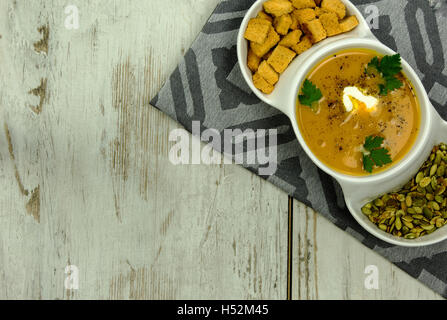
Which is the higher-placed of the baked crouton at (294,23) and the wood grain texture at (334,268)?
the baked crouton at (294,23)

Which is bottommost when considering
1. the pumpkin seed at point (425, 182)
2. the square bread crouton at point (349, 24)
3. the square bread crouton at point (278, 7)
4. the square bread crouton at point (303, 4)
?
the pumpkin seed at point (425, 182)

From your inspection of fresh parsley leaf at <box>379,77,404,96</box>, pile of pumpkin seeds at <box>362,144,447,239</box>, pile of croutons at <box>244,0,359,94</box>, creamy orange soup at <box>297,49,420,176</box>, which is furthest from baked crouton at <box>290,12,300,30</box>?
pile of pumpkin seeds at <box>362,144,447,239</box>

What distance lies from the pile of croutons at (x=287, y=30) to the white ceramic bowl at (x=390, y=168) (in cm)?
1

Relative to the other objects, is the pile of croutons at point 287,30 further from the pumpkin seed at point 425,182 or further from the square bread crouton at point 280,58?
the pumpkin seed at point 425,182

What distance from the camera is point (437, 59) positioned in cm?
101

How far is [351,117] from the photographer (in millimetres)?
901

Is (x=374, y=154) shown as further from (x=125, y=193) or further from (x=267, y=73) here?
(x=125, y=193)

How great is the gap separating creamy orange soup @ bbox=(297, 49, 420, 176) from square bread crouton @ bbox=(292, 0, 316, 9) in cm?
12

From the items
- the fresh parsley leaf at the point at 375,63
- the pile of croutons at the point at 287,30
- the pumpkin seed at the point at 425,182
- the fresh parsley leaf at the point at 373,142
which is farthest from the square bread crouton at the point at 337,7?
the pumpkin seed at the point at 425,182

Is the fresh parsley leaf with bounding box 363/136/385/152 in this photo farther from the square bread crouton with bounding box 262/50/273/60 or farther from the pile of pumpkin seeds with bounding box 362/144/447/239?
the square bread crouton with bounding box 262/50/273/60

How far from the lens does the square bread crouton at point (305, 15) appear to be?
914 millimetres

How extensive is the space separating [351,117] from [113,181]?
0.57 metres

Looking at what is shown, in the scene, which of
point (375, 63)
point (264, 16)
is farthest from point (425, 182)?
point (264, 16)

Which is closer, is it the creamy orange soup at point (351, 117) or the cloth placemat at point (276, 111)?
the creamy orange soup at point (351, 117)
